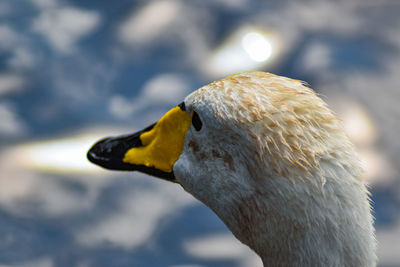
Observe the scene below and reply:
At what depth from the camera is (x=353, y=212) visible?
2.04m

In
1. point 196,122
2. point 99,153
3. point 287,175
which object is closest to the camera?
point 287,175

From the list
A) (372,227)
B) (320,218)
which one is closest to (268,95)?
(320,218)

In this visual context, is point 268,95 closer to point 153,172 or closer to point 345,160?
point 345,160

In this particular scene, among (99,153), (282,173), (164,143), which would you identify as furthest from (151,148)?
(282,173)

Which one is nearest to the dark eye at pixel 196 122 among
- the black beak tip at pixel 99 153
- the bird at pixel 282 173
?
the bird at pixel 282 173

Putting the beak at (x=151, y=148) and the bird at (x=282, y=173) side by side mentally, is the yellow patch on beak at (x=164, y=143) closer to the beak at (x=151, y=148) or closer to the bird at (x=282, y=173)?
the beak at (x=151, y=148)

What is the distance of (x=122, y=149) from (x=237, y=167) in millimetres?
964

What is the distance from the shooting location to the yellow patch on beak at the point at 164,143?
8.54 feet

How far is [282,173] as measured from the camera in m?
2.05

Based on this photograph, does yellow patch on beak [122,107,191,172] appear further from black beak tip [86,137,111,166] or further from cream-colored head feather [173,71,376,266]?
cream-colored head feather [173,71,376,266]

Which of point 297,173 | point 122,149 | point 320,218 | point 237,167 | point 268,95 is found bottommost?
point 320,218

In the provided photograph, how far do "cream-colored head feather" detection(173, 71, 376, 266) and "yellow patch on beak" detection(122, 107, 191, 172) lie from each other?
0.96 ft

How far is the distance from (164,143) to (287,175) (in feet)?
2.89

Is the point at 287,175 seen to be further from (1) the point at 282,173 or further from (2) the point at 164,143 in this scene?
(2) the point at 164,143
